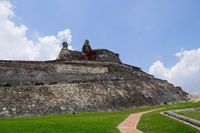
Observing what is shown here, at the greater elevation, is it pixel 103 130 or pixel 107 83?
pixel 107 83

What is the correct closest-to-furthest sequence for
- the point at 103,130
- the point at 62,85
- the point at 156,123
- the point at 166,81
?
1. the point at 103,130
2. the point at 156,123
3. the point at 62,85
4. the point at 166,81

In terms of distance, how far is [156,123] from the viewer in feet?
98.1

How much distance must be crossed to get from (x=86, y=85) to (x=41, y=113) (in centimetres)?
1224

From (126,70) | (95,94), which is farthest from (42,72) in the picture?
(126,70)

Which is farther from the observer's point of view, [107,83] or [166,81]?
[166,81]

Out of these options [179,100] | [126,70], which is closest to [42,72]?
[126,70]

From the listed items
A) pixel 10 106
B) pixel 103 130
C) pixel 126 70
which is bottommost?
pixel 103 130

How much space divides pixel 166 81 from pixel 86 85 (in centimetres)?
2680

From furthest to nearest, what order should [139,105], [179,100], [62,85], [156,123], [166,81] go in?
[166,81], [179,100], [139,105], [62,85], [156,123]

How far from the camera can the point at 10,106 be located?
4778cm

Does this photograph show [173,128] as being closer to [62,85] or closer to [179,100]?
[62,85]

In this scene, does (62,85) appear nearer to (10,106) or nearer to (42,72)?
(42,72)

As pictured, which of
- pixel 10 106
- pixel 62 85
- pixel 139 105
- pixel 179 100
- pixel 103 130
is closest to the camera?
pixel 103 130

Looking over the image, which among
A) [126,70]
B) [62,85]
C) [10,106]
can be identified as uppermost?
[126,70]
